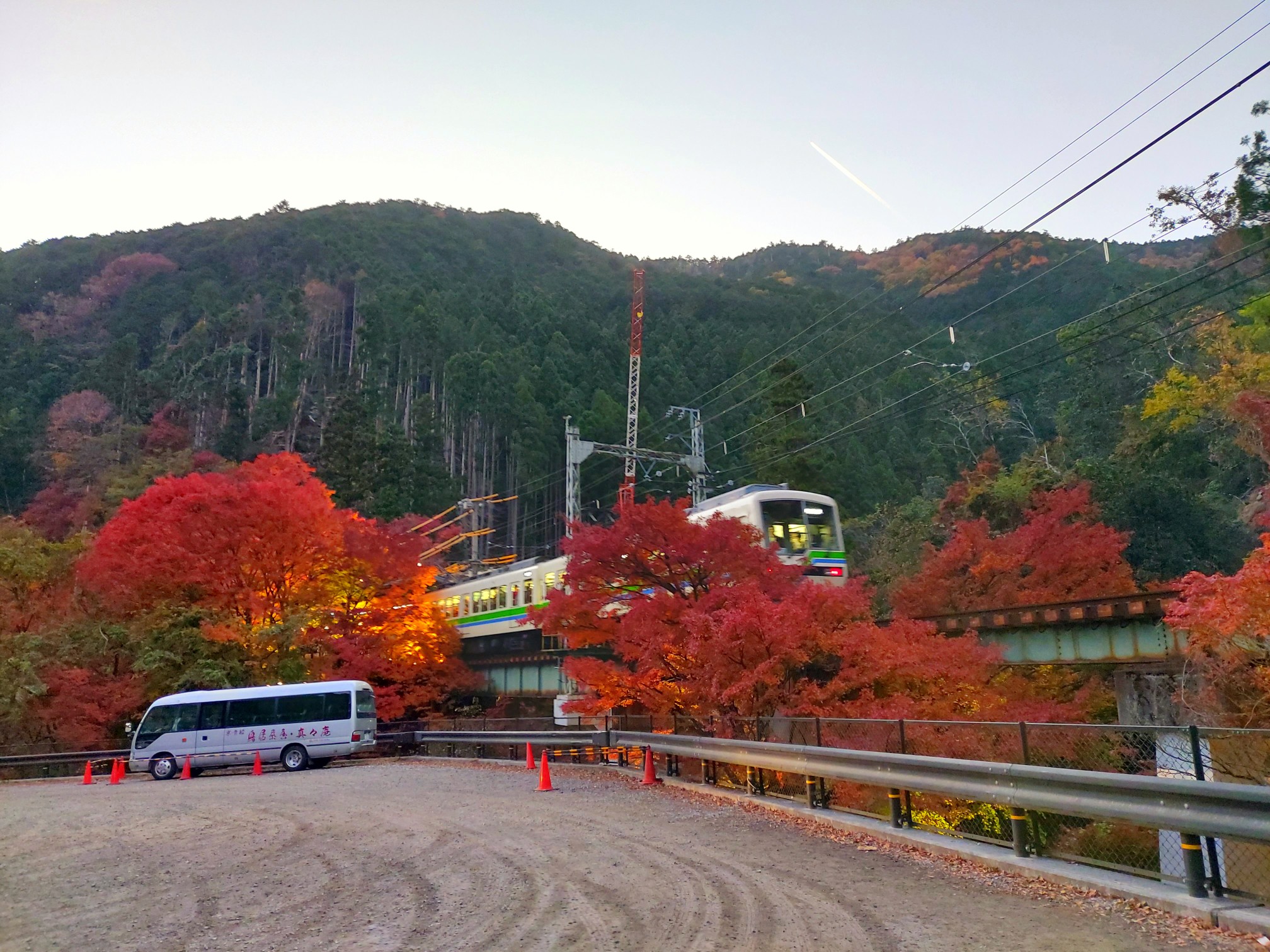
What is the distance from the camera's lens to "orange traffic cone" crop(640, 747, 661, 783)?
15500 millimetres

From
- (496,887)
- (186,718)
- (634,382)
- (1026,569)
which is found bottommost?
(496,887)

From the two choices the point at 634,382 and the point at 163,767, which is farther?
the point at 634,382

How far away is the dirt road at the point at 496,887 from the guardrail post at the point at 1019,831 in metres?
0.67

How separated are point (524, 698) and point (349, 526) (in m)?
11.6

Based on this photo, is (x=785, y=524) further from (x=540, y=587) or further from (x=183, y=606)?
(x=183, y=606)

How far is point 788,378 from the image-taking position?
62562mm

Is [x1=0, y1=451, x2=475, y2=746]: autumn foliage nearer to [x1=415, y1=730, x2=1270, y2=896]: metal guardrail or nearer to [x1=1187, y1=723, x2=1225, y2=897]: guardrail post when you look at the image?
[x1=415, y1=730, x2=1270, y2=896]: metal guardrail

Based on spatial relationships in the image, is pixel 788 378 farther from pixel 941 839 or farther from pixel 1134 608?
pixel 941 839

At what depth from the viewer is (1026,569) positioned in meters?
29.4

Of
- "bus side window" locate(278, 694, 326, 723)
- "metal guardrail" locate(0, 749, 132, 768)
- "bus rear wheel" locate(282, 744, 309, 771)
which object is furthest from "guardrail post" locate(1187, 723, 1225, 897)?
"metal guardrail" locate(0, 749, 132, 768)

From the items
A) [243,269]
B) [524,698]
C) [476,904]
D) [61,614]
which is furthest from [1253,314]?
[243,269]

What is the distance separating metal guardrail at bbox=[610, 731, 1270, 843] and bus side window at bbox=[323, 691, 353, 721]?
17409 millimetres

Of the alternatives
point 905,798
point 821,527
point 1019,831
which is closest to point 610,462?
point 821,527

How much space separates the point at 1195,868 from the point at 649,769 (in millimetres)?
10716
